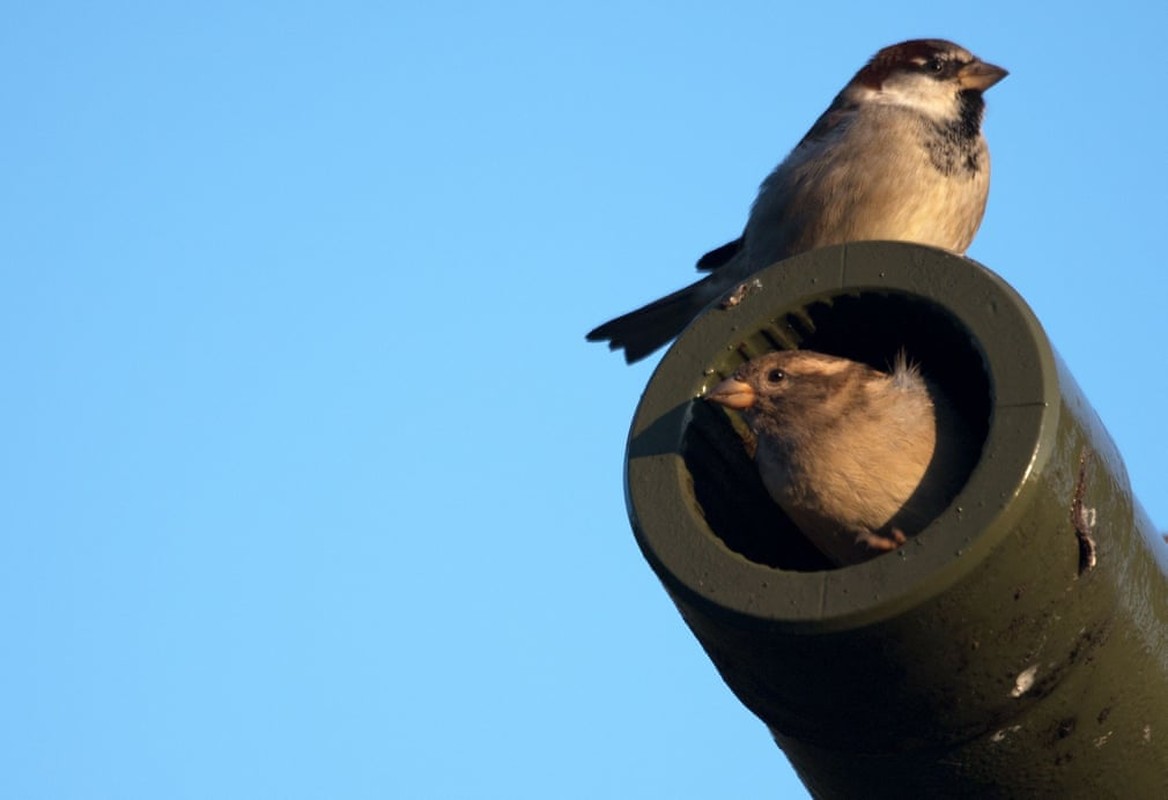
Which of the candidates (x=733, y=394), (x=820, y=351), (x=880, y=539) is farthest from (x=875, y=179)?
(x=880, y=539)

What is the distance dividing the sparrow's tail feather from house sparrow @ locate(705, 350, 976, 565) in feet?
6.80

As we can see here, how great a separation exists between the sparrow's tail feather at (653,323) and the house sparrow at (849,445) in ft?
6.80

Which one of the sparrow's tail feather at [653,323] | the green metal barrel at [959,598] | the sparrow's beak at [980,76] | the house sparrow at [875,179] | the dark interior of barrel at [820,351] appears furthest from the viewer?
the sparrow's tail feather at [653,323]

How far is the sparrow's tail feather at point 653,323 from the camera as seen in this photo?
5121mm

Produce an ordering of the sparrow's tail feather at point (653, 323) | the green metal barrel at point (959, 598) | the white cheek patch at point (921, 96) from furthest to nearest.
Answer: the sparrow's tail feather at point (653, 323)
the white cheek patch at point (921, 96)
the green metal barrel at point (959, 598)

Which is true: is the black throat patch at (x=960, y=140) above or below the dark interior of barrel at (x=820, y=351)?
above

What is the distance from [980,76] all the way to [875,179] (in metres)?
0.68

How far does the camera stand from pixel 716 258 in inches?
207

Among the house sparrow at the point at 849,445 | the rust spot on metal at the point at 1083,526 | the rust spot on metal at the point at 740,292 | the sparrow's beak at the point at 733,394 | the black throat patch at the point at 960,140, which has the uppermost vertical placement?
the black throat patch at the point at 960,140

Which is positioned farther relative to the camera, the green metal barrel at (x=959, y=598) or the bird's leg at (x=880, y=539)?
the bird's leg at (x=880, y=539)

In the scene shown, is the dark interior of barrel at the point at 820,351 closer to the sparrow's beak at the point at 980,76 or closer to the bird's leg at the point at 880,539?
the bird's leg at the point at 880,539

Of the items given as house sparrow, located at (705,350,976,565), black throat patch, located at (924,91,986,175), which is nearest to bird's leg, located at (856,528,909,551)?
house sparrow, located at (705,350,976,565)

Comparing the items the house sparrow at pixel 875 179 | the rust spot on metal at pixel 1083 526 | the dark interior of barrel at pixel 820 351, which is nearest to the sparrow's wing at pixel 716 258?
the house sparrow at pixel 875 179

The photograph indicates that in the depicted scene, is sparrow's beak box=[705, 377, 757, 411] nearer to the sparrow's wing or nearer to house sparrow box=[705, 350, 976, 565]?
house sparrow box=[705, 350, 976, 565]
